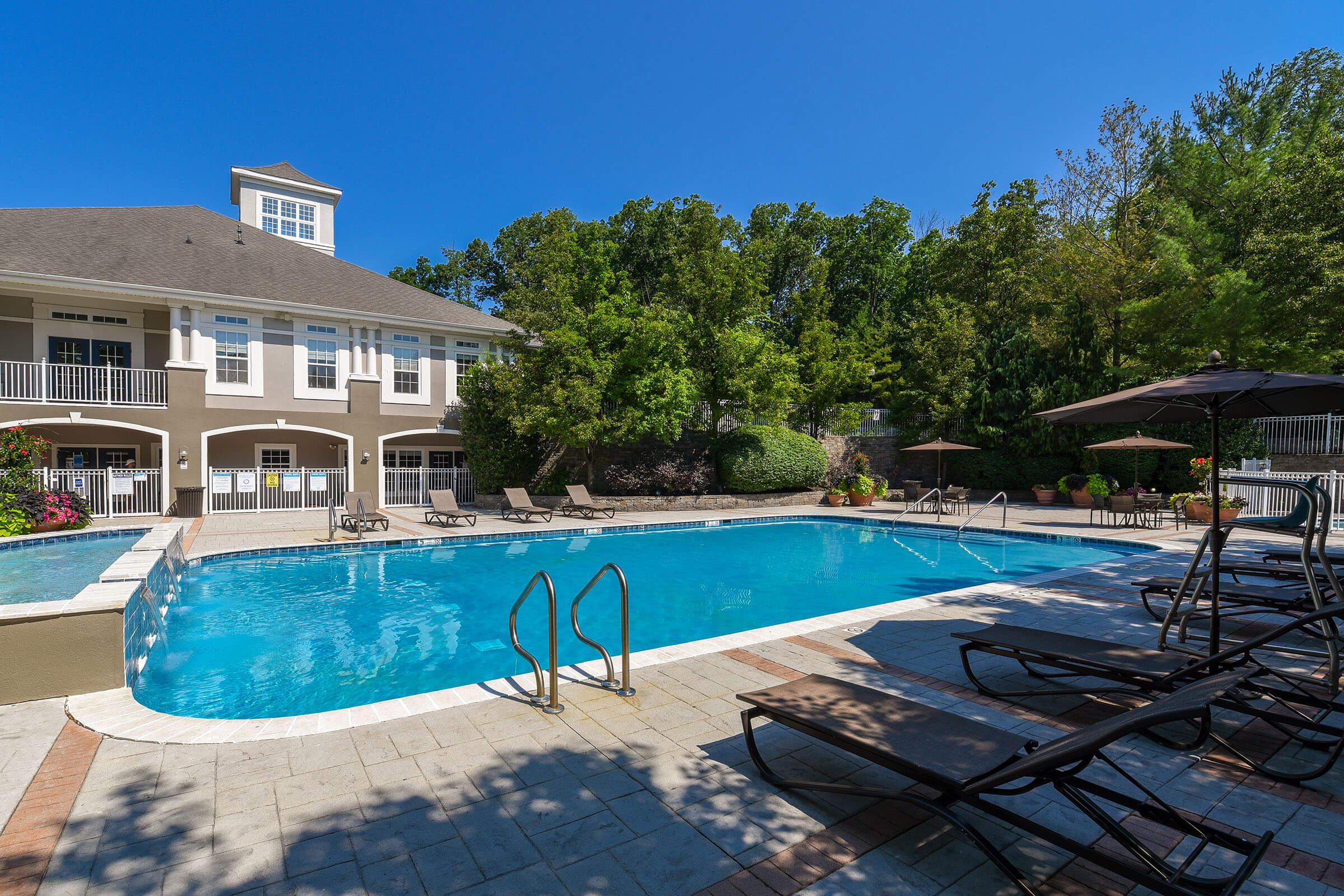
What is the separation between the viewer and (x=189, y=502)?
1598 cm

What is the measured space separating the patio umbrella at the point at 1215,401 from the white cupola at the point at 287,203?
26.9m

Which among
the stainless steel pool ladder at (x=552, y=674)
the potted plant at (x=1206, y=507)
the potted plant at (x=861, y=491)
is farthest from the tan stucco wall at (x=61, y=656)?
the potted plant at (x=861, y=491)

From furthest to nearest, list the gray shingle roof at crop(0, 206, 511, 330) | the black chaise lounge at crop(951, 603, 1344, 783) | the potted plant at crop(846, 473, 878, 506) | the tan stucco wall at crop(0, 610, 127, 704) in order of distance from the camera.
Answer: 1. the potted plant at crop(846, 473, 878, 506)
2. the gray shingle roof at crop(0, 206, 511, 330)
3. the tan stucco wall at crop(0, 610, 127, 704)
4. the black chaise lounge at crop(951, 603, 1344, 783)

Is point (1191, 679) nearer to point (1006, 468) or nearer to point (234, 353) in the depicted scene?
point (1006, 468)

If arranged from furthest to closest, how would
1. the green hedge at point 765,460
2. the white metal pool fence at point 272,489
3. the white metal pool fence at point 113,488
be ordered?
the green hedge at point 765,460, the white metal pool fence at point 272,489, the white metal pool fence at point 113,488

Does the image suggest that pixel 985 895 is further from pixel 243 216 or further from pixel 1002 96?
pixel 243 216

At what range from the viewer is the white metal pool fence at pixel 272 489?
1603 centimetres

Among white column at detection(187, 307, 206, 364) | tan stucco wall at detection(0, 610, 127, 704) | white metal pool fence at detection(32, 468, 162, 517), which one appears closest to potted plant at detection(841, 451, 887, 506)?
tan stucco wall at detection(0, 610, 127, 704)

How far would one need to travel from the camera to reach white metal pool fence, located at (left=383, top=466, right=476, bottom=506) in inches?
781

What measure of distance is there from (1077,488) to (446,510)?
62.3 ft

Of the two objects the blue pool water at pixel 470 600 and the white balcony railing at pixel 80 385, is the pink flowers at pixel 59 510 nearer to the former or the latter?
the white balcony railing at pixel 80 385

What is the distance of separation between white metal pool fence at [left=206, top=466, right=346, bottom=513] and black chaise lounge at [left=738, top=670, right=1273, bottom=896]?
52.3ft

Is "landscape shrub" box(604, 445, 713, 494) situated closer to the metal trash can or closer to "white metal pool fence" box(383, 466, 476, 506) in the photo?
"white metal pool fence" box(383, 466, 476, 506)

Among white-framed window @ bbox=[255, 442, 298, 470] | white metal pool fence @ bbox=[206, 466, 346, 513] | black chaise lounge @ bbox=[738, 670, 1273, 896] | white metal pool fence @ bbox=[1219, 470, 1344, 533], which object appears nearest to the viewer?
black chaise lounge @ bbox=[738, 670, 1273, 896]
